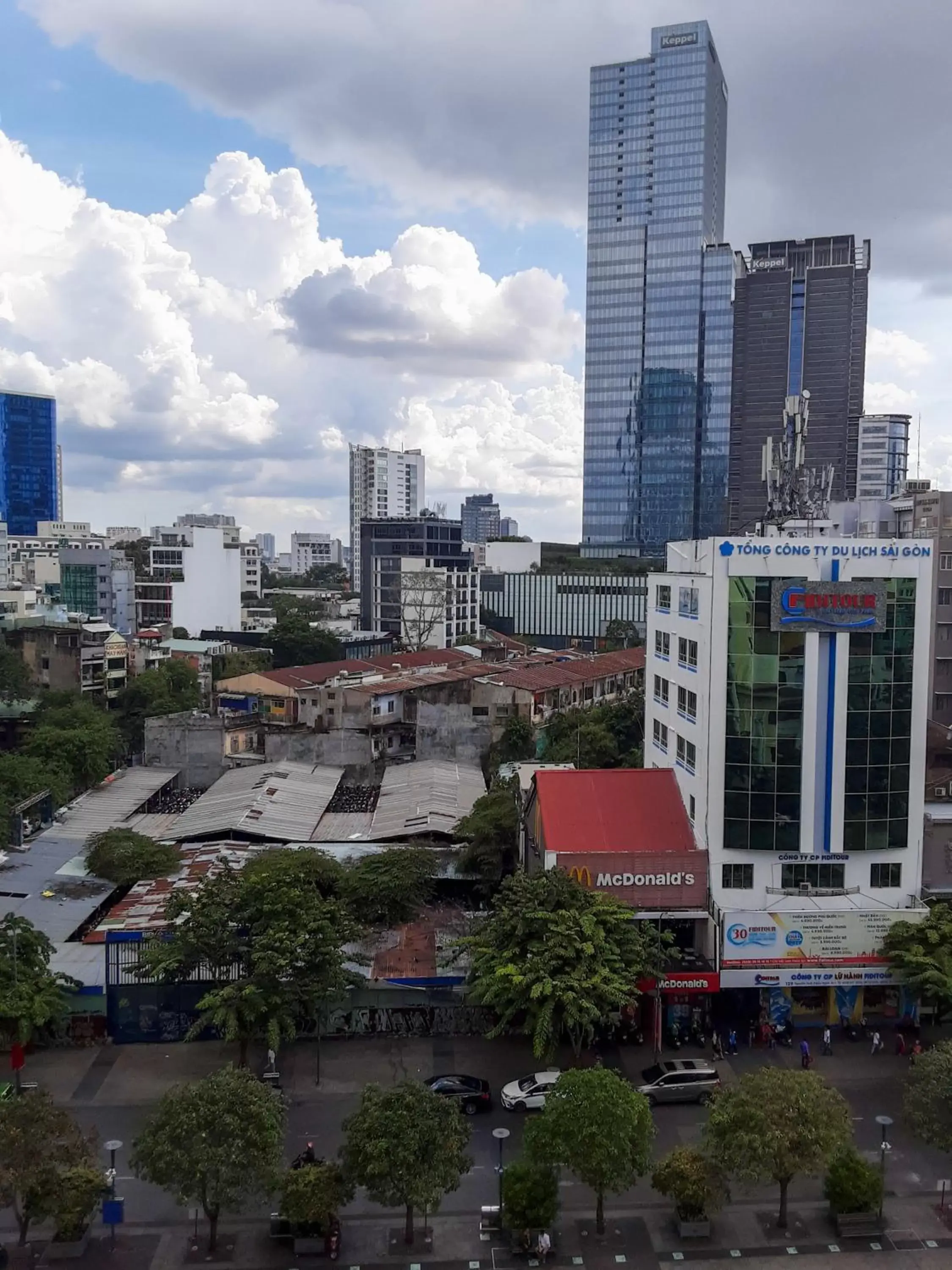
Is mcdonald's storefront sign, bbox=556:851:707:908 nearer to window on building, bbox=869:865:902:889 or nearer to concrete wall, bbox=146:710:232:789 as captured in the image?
window on building, bbox=869:865:902:889

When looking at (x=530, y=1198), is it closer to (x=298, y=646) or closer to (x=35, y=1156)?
(x=35, y=1156)

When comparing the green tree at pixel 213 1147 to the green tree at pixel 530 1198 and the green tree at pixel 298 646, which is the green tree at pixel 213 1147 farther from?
the green tree at pixel 298 646

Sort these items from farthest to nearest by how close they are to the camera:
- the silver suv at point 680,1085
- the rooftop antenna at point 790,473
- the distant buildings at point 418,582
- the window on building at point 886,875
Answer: the distant buildings at point 418,582 → the rooftop antenna at point 790,473 → the window on building at point 886,875 → the silver suv at point 680,1085

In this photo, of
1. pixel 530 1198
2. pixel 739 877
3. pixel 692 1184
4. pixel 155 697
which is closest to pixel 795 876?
pixel 739 877

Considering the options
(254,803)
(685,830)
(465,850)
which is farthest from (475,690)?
(685,830)

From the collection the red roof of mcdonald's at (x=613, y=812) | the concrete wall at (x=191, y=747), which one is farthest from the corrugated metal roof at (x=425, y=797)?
the red roof of mcdonald's at (x=613, y=812)
